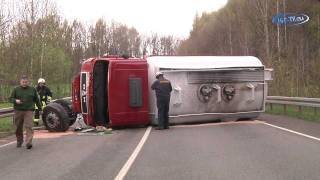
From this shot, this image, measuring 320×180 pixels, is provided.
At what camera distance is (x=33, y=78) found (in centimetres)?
4356

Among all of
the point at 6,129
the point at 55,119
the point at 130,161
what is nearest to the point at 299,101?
the point at 55,119

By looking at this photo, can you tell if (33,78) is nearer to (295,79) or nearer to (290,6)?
(295,79)

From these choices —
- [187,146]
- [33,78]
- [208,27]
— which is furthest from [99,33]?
[187,146]

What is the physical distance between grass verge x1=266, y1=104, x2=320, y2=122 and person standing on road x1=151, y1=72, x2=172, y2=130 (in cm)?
545

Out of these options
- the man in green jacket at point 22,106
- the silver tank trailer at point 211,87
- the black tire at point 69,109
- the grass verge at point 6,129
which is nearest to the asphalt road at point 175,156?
the man in green jacket at point 22,106

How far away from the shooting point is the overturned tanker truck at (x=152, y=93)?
19.1 metres

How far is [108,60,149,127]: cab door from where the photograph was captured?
19016mm

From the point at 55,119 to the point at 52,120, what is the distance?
114 millimetres

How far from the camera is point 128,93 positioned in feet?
63.2

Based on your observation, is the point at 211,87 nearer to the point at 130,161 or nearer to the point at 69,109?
the point at 69,109

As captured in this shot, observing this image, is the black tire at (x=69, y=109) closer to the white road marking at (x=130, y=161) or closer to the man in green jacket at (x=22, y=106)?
the white road marking at (x=130, y=161)

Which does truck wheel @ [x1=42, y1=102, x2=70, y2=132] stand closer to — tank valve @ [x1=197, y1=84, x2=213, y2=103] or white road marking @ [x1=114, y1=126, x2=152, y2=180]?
white road marking @ [x1=114, y1=126, x2=152, y2=180]

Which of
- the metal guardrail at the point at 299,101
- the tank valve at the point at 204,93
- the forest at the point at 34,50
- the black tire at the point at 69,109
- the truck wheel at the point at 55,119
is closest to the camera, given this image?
the truck wheel at the point at 55,119

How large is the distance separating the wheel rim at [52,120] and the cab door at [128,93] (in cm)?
→ 162
